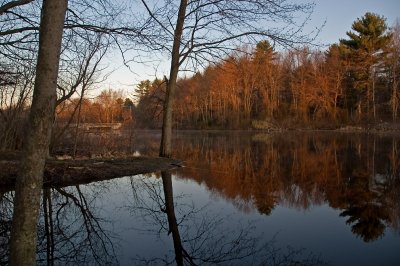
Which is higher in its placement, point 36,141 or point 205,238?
point 36,141

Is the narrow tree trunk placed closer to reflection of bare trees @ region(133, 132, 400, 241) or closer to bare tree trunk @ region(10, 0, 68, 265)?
reflection of bare trees @ region(133, 132, 400, 241)

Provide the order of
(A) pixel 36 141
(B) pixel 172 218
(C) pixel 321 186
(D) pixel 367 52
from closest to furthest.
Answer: (A) pixel 36 141
(B) pixel 172 218
(C) pixel 321 186
(D) pixel 367 52

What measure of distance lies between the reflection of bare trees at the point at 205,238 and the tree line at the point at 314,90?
120 ft

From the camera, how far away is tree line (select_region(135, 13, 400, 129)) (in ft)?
171

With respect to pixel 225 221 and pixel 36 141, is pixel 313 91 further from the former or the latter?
pixel 36 141

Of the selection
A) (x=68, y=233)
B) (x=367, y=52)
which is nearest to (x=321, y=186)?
(x=68, y=233)

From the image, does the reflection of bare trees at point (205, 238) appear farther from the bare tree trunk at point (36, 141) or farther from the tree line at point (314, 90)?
the tree line at point (314, 90)

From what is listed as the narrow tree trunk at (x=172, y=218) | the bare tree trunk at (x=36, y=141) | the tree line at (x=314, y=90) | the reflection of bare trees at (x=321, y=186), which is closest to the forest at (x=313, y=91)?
the tree line at (x=314, y=90)

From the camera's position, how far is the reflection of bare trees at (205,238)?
5047mm

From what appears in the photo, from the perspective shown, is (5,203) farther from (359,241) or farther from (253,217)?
(359,241)

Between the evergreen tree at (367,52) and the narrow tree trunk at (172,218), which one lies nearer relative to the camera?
the narrow tree trunk at (172,218)

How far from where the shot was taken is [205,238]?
19.8 ft

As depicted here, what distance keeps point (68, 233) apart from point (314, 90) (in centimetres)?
5646

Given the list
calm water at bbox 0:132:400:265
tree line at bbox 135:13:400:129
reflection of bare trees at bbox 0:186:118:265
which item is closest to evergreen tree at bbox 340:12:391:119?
tree line at bbox 135:13:400:129
